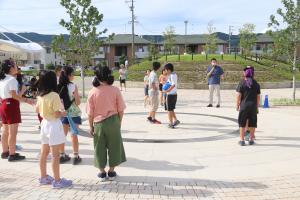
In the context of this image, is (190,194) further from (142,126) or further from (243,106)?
(142,126)

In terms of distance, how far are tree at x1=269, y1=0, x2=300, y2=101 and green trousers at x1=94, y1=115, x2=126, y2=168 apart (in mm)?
13206

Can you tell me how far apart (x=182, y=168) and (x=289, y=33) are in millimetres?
12543

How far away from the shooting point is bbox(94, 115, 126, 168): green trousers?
5777 millimetres

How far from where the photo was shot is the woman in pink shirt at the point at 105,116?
5.76m

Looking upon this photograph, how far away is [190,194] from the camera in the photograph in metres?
5.30

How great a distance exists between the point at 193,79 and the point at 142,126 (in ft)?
67.2

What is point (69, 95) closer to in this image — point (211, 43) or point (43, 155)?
point (43, 155)

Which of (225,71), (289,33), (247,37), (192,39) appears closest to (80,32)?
(289,33)

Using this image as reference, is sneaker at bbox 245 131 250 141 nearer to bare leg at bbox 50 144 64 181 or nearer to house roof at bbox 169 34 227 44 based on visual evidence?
bare leg at bbox 50 144 64 181

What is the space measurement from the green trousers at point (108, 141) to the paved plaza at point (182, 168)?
35 centimetres

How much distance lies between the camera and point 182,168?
6.61 m

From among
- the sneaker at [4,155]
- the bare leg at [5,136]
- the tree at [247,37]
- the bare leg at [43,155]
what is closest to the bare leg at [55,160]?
the bare leg at [43,155]

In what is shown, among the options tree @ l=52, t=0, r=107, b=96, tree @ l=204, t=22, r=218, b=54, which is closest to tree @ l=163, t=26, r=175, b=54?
tree @ l=204, t=22, r=218, b=54

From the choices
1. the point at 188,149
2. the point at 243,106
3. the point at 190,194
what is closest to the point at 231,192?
the point at 190,194
